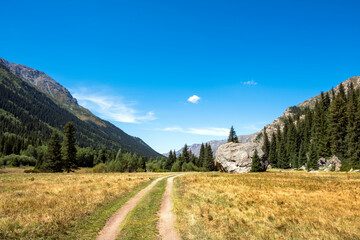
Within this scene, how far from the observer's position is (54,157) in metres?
54.2

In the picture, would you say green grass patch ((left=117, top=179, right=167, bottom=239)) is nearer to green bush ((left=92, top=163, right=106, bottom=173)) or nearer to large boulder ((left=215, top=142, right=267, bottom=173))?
large boulder ((left=215, top=142, right=267, bottom=173))

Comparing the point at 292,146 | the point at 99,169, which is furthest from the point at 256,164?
the point at 292,146

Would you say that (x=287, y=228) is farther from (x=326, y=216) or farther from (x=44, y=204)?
(x=44, y=204)

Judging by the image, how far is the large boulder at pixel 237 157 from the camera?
175 feet

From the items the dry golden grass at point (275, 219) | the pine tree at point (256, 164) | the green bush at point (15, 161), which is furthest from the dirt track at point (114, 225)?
the green bush at point (15, 161)

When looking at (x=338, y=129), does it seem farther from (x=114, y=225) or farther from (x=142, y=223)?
(x=114, y=225)

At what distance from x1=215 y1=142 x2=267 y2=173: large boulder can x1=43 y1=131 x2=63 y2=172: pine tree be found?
154 feet

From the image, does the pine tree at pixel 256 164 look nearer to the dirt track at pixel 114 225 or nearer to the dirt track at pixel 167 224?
the dirt track at pixel 167 224

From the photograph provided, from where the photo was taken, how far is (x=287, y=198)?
53.4ft

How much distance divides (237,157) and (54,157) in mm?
51937

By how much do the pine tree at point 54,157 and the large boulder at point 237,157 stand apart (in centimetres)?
4688

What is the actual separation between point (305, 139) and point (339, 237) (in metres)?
95.9

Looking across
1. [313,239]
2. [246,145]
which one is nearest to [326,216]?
[313,239]

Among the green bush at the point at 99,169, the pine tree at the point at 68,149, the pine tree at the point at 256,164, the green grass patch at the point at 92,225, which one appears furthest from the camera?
the green bush at the point at 99,169
